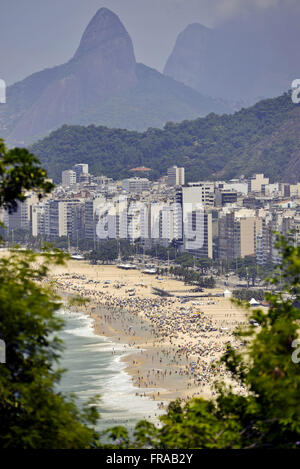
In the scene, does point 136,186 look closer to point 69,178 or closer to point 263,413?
point 69,178

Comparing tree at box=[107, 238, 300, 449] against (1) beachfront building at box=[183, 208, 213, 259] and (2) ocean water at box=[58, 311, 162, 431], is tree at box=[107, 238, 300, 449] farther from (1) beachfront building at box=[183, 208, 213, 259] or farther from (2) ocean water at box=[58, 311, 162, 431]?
(1) beachfront building at box=[183, 208, 213, 259]

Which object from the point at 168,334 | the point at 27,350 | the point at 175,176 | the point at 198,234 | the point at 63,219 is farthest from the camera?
the point at 175,176

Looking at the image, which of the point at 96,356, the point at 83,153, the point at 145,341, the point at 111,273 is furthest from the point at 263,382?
the point at 83,153

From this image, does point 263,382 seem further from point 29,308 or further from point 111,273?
point 111,273

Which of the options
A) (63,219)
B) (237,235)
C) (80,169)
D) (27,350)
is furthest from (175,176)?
(27,350)

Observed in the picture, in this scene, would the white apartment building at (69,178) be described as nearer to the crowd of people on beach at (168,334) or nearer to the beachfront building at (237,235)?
the beachfront building at (237,235)

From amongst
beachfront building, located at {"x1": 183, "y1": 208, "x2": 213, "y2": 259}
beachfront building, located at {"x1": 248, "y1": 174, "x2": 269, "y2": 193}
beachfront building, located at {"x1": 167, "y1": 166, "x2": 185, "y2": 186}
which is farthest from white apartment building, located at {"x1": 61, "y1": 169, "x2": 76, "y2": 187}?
beachfront building, located at {"x1": 183, "y1": 208, "x2": 213, "y2": 259}
